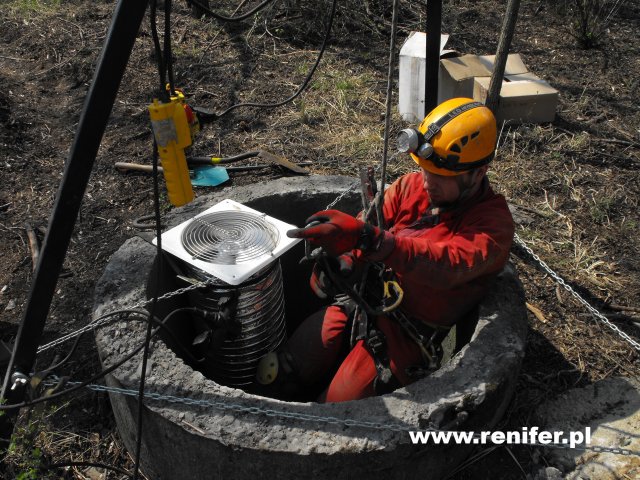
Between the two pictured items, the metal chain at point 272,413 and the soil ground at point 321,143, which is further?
the soil ground at point 321,143

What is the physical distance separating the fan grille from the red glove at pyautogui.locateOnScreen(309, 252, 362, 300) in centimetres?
26

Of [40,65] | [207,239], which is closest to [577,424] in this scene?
[207,239]

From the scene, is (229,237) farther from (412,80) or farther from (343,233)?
(412,80)

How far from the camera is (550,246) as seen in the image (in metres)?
3.91

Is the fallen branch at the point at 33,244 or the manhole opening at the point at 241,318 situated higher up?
the manhole opening at the point at 241,318

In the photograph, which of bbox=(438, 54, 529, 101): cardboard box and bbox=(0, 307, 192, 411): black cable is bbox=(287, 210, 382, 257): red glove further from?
bbox=(438, 54, 529, 101): cardboard box

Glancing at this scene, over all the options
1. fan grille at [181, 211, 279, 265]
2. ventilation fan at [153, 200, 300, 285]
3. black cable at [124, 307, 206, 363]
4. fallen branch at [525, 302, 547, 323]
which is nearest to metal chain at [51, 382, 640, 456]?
black cable at [124, 307, 206, 363]

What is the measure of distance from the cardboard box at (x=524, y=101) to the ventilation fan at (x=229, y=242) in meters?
2.89

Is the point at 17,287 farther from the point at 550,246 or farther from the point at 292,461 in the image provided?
the point at 550,246

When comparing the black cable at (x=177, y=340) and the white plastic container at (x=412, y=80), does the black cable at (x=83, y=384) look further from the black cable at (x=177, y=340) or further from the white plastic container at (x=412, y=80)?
the white plastic container at (x=412, y=80)

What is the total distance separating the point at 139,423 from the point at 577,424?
1.90 meters

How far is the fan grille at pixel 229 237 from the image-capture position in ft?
8.79

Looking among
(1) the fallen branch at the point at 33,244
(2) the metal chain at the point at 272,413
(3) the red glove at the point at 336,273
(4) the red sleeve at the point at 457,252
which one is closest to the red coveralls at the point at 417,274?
(4) the red sleeve at the point at 457,252

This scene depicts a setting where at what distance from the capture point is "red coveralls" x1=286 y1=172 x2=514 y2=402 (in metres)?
2.36
